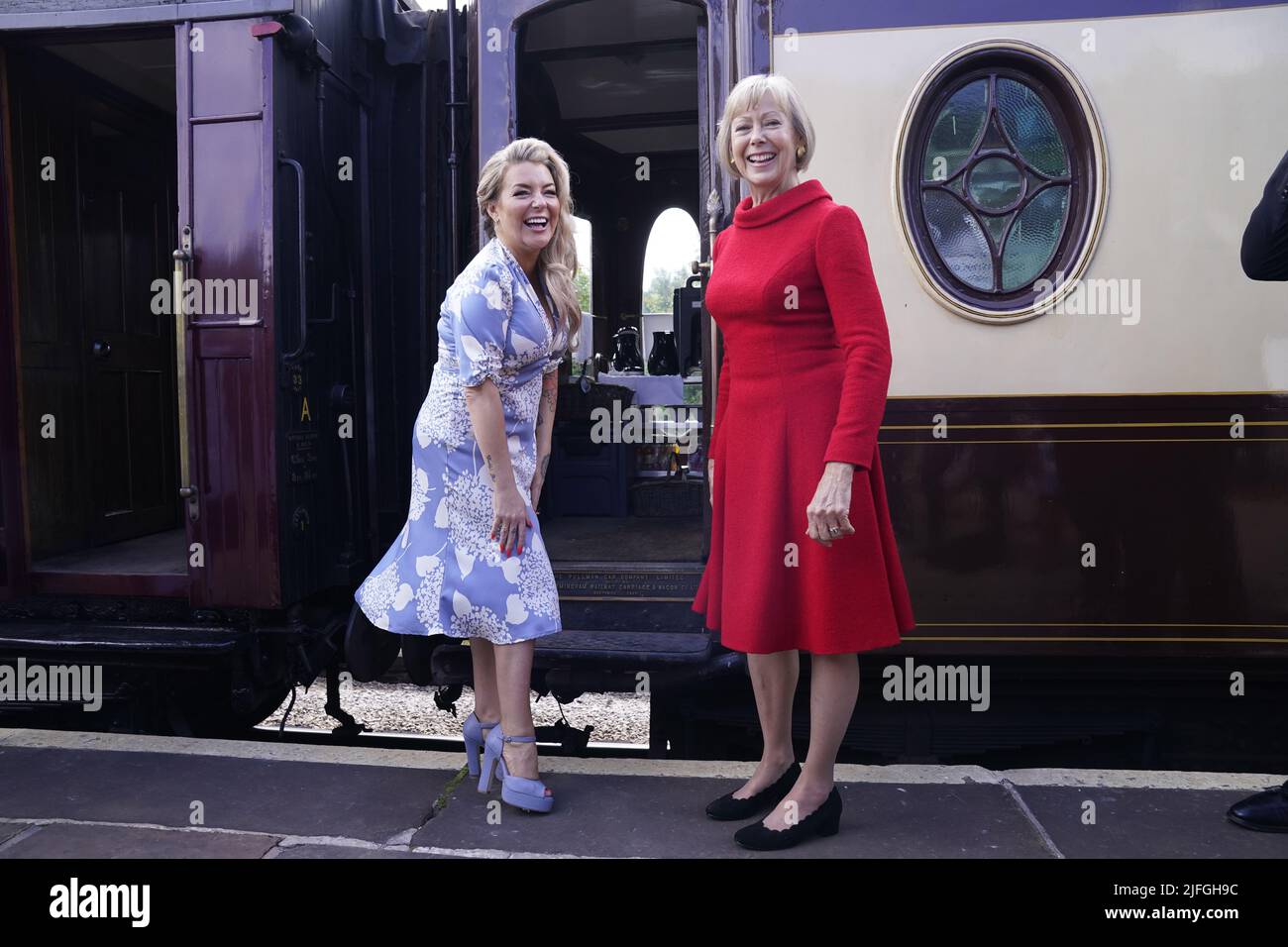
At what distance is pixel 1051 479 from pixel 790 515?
1.32 meters

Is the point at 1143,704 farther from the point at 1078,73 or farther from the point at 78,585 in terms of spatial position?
the point at 78,585

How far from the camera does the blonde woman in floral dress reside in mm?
2594

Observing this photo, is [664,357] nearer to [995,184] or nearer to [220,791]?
[995,184]

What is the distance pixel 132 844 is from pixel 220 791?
14.4 inches

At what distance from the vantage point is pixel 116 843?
8.51ft

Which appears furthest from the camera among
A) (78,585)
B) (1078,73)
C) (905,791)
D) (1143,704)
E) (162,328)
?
(162,328)

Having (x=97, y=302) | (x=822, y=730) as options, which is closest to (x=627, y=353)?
(x=97, y=302)

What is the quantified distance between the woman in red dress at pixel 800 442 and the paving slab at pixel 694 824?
136mm

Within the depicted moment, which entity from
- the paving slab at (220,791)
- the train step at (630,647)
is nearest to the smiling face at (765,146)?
the train step at (630,647)

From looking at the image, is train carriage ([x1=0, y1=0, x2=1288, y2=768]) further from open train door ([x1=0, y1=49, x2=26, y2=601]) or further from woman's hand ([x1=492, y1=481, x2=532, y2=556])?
woman's hand ([x1=492, y1=481, x2=532, y2=556])

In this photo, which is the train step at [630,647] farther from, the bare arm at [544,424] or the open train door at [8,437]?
the open train door at [8,437]

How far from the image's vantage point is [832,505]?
221cm

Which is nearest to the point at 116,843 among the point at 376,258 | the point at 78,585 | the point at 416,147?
the point at 78,585

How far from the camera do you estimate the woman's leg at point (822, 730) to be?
7.86ft
